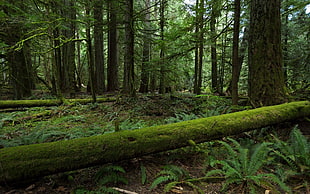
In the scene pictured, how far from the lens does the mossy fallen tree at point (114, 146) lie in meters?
2.19

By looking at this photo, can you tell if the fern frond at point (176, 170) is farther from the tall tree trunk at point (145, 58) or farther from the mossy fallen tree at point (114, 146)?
the tall tree trunk at point (145, 58)

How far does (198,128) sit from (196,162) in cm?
74

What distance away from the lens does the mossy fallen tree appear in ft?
7.19

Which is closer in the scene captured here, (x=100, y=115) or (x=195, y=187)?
(x=195, y=187)

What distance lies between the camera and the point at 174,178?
261 centimetres

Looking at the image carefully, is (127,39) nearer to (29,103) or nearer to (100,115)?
(100,115)

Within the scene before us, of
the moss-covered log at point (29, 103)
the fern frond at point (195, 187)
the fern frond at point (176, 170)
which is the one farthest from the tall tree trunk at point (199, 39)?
the moss-covered log at point (29, 103)

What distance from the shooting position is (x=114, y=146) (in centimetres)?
261

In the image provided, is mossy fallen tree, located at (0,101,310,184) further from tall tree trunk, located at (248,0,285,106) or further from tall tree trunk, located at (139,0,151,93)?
tall tree trunk, located at (139,0,151,93)

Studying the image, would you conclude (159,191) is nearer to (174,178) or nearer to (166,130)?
(174,178)

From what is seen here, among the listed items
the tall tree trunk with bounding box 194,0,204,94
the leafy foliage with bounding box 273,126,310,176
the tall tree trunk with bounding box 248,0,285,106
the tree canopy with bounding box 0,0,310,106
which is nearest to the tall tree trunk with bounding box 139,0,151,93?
the tree canopy with bounding box 0,0,310,106

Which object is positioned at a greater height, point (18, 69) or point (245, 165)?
point (18, 69)

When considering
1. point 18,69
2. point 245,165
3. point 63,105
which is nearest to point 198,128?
point 245,165

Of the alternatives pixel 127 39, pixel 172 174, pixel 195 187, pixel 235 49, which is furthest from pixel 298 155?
pixel 127 39
